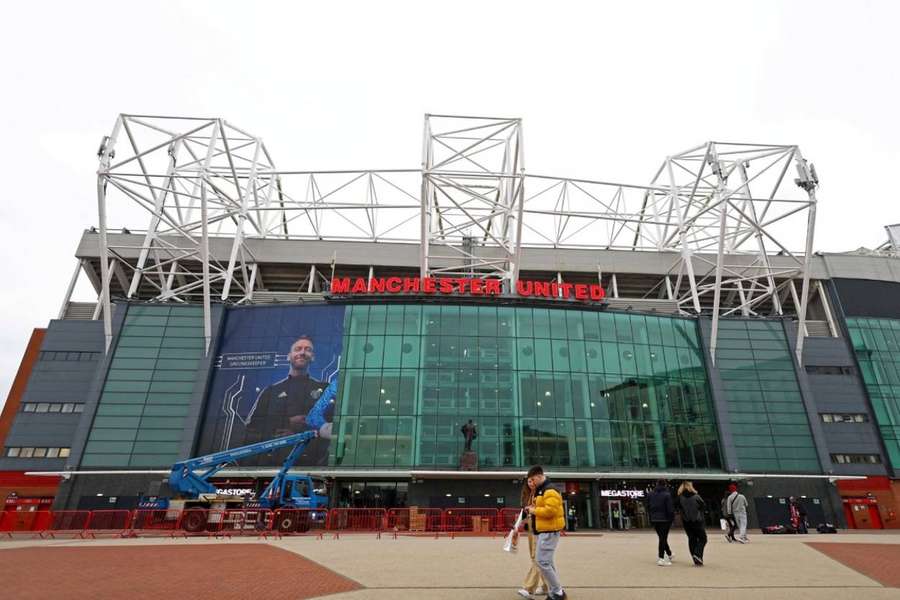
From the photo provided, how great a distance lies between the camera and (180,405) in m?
36.1

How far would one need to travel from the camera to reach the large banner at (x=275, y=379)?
34.6 metres

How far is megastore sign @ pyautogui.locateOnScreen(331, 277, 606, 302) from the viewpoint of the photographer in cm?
3912

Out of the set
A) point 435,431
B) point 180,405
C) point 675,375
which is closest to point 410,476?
point 435,431

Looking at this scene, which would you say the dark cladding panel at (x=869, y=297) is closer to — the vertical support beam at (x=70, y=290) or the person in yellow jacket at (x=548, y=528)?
the person in yellow jacket at (x=548, y=528)

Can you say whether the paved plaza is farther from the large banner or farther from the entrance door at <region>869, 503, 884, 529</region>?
the entrance door at <region>869, 503, 884, 529</region>

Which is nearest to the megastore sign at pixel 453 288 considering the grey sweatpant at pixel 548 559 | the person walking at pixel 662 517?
the person walking at pixel 662 517

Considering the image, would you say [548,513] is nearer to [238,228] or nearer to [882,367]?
[238,228]

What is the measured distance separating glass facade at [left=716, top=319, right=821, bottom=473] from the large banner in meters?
29.4

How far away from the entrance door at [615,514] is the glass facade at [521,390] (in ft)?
8.61

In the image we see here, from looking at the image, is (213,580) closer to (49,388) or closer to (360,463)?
(360,463)

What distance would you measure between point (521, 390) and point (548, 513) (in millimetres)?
28901

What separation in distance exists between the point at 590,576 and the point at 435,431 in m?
25.5

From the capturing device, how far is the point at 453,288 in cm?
3944

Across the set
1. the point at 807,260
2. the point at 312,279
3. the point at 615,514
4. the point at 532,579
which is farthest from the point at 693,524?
the point at 312,279
